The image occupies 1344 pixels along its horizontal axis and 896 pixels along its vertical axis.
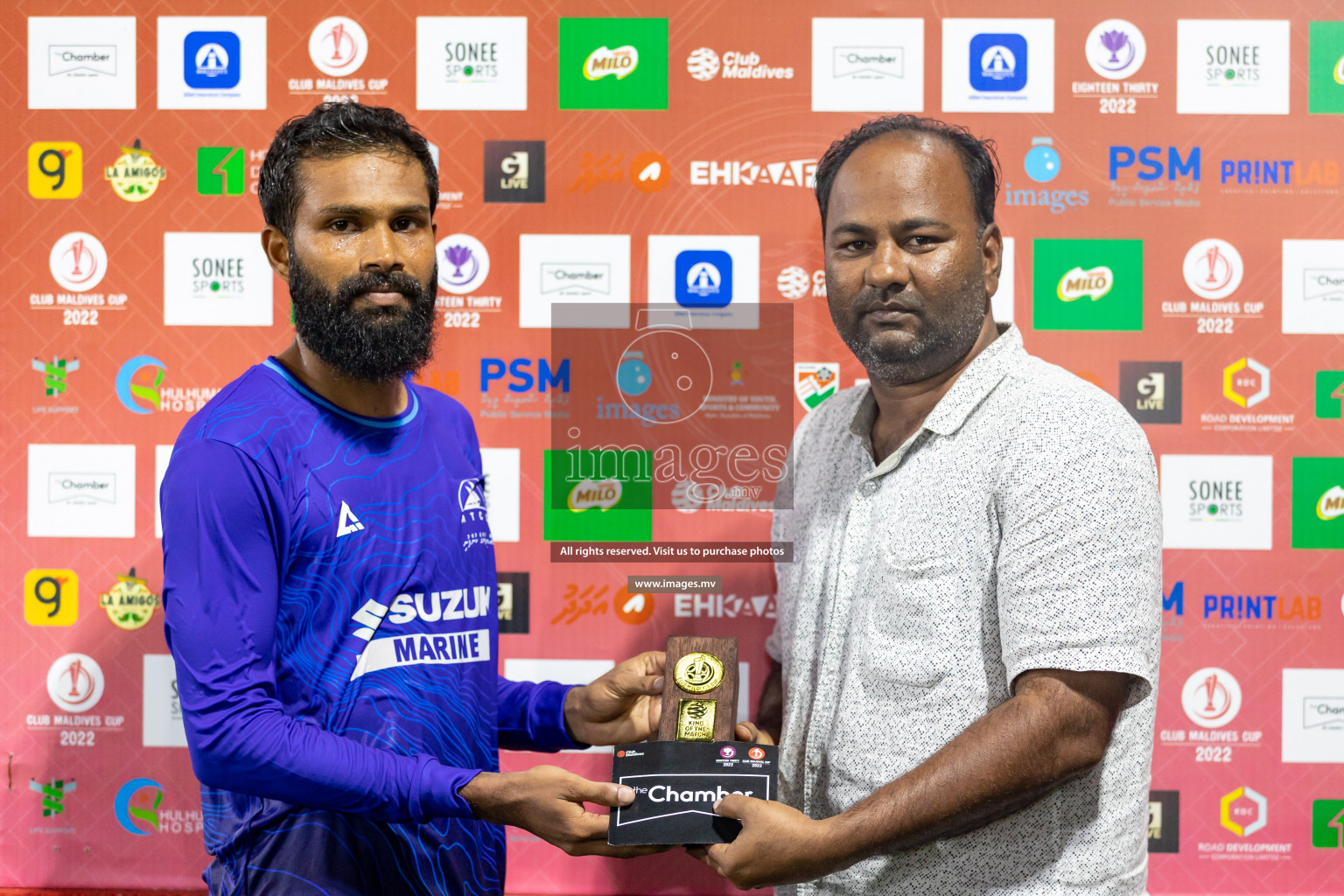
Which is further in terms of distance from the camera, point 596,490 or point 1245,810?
point 1245,810

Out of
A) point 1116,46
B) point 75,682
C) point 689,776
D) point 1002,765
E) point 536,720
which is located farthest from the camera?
point 75,682

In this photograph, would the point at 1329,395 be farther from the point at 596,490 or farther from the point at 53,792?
the point at 53,792

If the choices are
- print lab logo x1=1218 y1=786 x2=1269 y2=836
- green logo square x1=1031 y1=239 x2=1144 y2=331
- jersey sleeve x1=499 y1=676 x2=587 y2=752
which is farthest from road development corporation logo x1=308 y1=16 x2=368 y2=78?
print lab logo x1=1218 y1=786 x2=1269 y2=836

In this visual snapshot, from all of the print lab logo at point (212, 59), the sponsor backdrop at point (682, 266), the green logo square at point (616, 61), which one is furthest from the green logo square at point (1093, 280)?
the print lab logo at point (212, 59)

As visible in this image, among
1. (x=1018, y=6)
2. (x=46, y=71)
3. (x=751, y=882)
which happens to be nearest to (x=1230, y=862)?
(x=751, y=882)

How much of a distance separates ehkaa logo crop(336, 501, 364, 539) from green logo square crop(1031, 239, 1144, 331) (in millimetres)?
1654

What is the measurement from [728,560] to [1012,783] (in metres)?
0.55

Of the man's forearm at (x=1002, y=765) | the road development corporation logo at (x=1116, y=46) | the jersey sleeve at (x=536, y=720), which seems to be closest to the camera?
the man's forearm at (x=1002, y=765)

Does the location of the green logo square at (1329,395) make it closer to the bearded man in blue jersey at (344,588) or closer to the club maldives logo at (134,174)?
the bearded man in blue jersey at (344,588)

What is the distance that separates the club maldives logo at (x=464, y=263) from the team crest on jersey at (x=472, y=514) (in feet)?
2.55

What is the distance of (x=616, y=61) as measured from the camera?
211cm

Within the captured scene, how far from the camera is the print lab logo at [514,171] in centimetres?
212

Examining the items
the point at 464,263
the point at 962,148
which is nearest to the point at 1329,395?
the point at 962,148

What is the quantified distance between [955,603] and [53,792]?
2281 millimetres
